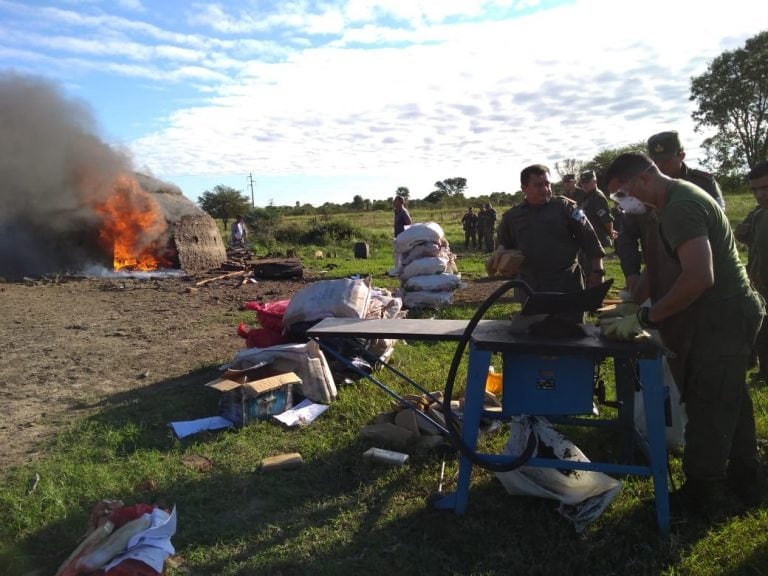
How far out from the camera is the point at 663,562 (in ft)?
8.50

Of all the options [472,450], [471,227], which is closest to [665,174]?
[472,450]

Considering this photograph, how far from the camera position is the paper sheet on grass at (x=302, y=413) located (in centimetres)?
435

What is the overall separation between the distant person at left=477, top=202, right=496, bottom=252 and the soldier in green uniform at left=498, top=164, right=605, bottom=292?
1523 centimetres

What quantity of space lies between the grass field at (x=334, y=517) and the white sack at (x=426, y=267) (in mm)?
4282

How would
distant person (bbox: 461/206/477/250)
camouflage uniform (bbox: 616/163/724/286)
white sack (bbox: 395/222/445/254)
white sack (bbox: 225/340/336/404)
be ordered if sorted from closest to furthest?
1. camouflage uniform (bbox: 616/163/724/286)
2. white sack (bbox: 225/340/336/404)
3. white sack (bbox: 395/222/445/254)
4. distant person (bbox: 461/206/477/250)

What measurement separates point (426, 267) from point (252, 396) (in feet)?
14.9

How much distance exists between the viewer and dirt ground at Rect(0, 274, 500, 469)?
503 cm

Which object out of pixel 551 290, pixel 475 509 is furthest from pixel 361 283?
pixel 475 509

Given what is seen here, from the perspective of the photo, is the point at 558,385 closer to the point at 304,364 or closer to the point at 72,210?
the point at 304,364

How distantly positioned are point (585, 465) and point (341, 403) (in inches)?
92.9

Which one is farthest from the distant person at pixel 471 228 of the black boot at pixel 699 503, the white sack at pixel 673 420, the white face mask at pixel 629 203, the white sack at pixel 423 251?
the black boot at pixel 699 503

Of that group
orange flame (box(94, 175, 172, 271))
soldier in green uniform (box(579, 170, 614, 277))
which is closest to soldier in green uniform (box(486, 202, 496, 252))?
orange flame (box(94, 175, 172, 271))

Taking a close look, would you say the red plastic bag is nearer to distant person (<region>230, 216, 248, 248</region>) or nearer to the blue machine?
the blue machine

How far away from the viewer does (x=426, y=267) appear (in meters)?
8.42
